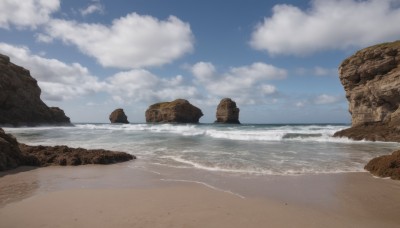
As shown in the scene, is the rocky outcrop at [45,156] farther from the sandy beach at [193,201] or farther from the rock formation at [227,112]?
the rock formation at [227,112]

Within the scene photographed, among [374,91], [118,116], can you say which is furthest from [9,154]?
[118,116]

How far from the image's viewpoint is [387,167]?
8.66 meters

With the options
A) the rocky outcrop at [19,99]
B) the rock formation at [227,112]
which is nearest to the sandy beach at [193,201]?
the rocky outcrop at [19,99]

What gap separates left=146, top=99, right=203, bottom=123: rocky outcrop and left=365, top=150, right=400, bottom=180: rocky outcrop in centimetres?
7289

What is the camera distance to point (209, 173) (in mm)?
8898

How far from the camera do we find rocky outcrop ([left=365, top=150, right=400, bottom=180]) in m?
8.27

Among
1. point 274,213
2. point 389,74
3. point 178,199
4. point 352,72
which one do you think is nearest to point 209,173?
point 178,199

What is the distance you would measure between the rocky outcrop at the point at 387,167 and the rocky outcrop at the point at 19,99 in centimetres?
5820

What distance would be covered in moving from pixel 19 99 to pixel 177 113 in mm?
38538

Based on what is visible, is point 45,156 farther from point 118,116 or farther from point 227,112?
point 118,116

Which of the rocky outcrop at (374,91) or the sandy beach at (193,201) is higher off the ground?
the rocky outcrop at (374,91)

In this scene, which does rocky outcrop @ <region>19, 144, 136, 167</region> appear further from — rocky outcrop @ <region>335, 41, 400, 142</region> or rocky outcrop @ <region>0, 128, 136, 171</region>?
rocky outcrop @ <region>335, 41, 400, 142</region>

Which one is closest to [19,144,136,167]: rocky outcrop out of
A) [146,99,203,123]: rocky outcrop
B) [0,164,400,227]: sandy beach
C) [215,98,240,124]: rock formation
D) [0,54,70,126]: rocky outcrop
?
[0,164,400,227]: sandy beach

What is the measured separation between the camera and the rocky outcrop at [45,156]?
9297 millimetres
